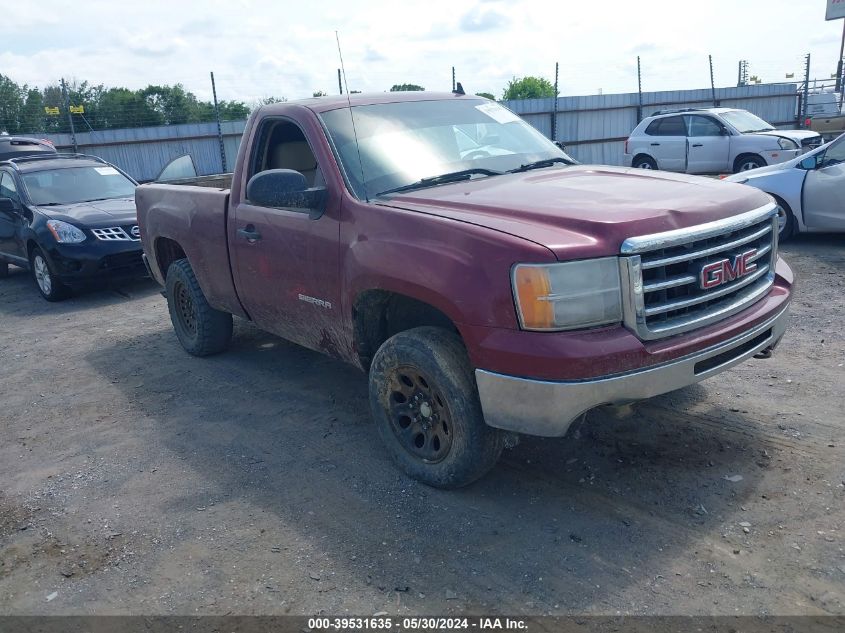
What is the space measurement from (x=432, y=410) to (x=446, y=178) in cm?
136

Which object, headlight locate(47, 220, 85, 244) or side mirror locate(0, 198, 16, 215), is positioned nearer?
headlight locate(47, 220, 85, 244)

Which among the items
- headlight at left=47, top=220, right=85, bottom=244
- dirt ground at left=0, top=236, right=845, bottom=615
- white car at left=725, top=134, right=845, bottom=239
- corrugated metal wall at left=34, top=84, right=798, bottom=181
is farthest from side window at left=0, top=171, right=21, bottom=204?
white car at left=725, top=134, right=845, bottom=239

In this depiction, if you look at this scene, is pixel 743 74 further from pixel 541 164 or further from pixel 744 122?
pixel 541 164

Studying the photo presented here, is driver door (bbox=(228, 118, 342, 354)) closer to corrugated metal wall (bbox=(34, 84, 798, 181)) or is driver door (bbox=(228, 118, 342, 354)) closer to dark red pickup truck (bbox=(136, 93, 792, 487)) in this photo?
dark red pickup truck (bbox=(136, 93, 792, 487))

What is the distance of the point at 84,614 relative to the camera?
121 inches

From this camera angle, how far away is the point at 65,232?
898 centimetres

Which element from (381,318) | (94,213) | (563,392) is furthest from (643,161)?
(563,392)

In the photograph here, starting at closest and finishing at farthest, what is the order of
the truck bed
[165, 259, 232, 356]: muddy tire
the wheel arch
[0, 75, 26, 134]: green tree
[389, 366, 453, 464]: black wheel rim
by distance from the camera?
[389, 366, 453, 464]: black wheel rim, the wheel arch, the truck bed, [165, 259, 232, 356]: muddy tire, [0, 75, 26, 134]: green tree

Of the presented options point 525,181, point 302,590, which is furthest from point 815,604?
point 525,181

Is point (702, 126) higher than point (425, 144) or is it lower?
lower

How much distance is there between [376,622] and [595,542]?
3.39 feet

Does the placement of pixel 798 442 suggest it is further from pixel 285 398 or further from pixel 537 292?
pixel 285 398

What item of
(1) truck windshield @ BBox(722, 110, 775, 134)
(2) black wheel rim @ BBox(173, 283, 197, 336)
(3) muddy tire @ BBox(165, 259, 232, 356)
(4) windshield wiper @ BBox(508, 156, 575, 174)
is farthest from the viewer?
(1) truck windshield @ BBox(722, 110, 775, 134)

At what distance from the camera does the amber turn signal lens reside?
3.13 m
